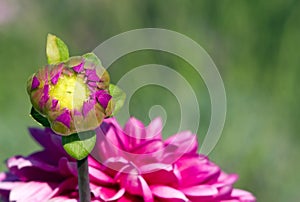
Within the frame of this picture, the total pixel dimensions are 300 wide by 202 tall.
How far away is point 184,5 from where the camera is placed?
2.13 meters

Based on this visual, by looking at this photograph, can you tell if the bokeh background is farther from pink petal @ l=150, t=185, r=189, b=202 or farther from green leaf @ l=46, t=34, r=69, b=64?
green leaf @ l=46, t=34, r=69, b=64

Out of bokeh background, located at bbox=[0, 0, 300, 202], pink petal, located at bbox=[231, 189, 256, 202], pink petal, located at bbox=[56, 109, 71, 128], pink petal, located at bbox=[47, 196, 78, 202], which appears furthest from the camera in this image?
bokeh background, located at bbox=[0, 0, 300, 202]

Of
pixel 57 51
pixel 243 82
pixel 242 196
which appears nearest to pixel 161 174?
pixel 242 196

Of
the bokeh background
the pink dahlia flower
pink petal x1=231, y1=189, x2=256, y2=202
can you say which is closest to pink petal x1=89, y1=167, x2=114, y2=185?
the pink dahlia flower

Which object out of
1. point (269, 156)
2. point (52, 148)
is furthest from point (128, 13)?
point (52, 148)

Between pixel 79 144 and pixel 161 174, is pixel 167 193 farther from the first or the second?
pixel 79 144

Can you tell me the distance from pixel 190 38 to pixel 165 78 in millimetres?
154

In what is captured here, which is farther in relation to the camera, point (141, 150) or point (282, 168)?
point (282, 168)

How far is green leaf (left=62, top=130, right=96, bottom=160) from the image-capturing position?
2.06ft

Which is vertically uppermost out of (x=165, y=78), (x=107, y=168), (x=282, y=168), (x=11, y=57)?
(x=11, y=57)

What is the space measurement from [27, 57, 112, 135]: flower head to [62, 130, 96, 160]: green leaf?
0.05 feet

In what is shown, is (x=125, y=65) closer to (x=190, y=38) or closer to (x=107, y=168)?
(x=190, y=38)

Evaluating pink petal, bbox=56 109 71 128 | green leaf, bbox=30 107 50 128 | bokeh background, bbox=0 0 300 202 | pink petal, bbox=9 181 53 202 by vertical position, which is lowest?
pink petal, bbox=9 181 53 202

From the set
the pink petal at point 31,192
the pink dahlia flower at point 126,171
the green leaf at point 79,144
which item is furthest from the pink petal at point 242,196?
Answer: the green leaf at point 79,144
